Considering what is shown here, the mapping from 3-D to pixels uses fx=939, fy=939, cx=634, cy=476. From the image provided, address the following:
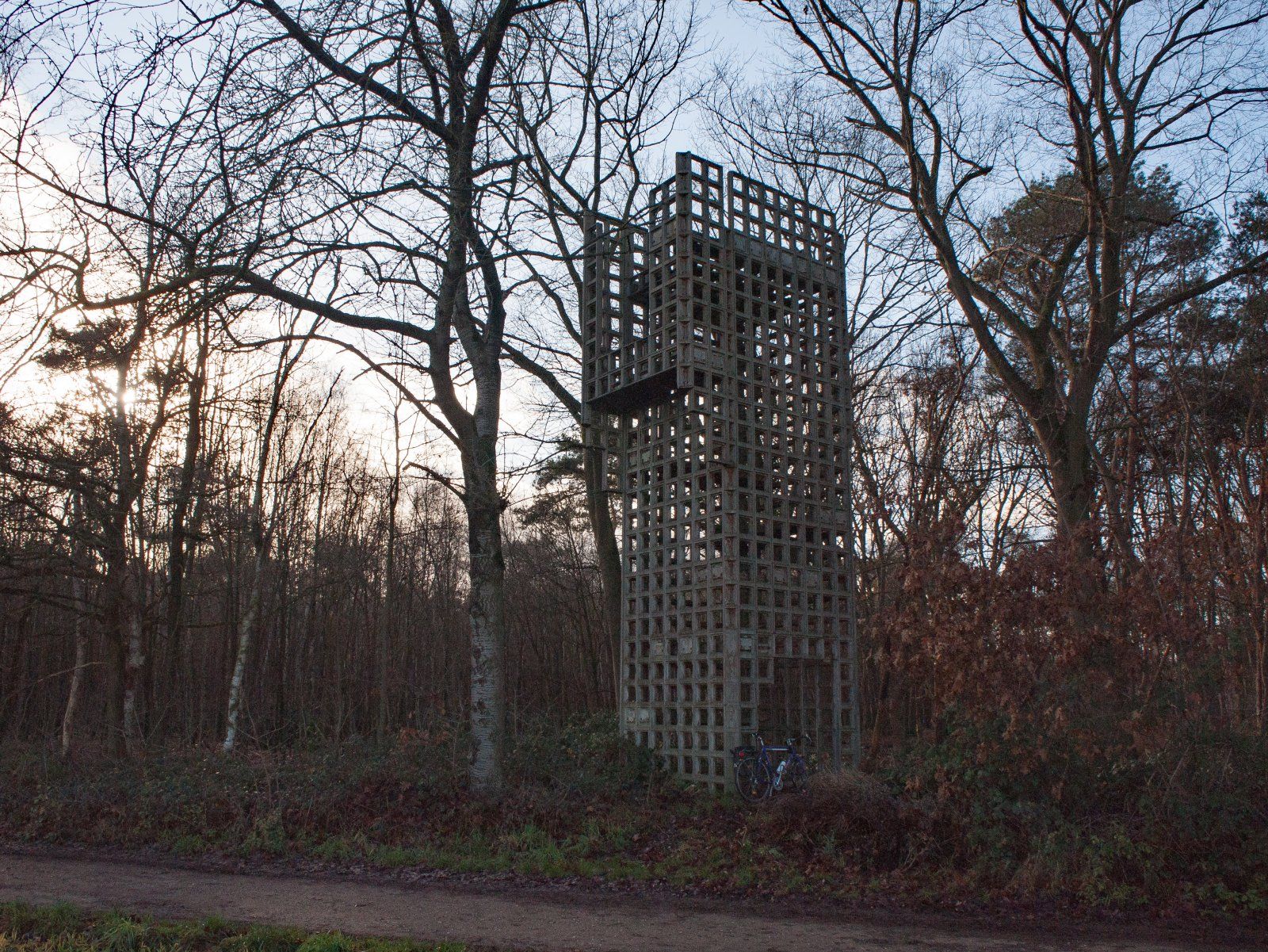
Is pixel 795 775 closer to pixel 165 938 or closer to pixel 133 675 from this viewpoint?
pixel 165 938

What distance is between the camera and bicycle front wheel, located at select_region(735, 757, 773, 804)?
8.88 m

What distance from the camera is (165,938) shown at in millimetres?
5152

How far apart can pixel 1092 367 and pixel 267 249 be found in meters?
8.78

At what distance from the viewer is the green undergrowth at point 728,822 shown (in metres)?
6.08

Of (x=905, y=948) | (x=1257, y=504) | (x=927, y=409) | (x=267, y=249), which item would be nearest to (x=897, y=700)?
(x=927, y=409)

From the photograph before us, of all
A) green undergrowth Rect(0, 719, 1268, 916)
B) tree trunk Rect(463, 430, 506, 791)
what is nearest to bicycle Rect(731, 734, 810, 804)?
green undergrowth Rect(0, 719, 1268, 916)

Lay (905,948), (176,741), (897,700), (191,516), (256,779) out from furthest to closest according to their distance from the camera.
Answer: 1. (897,700)
2. (191,516)
3. (176,741)
4. (256,779)
5. (905,948)

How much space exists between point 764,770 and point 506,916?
3.74m

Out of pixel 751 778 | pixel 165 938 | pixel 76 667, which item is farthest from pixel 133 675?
pixel 751 778

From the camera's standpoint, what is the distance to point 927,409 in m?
17.1

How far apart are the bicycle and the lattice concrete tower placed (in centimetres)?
21

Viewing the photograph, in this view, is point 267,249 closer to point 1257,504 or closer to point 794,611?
point 794,611

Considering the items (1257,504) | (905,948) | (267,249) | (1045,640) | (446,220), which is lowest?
(905,948)

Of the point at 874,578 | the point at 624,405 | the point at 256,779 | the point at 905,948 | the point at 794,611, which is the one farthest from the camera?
the point at 874,578
